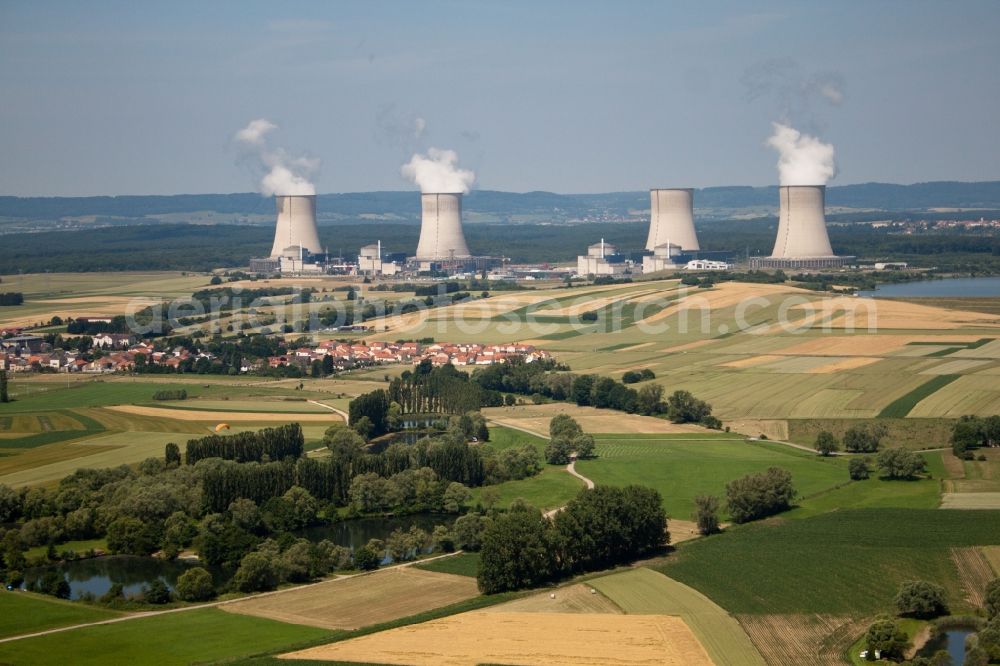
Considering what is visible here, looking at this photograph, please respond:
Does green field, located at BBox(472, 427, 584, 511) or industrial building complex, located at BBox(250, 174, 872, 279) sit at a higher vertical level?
industrial building complex, located at BBox(250, 174, 872, 279)

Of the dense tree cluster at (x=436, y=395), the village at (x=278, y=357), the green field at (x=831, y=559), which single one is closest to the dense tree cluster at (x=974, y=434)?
the green field at (x=831, y=559)

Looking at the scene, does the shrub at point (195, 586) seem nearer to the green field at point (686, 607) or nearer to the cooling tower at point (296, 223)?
the green field at point (686, 607)

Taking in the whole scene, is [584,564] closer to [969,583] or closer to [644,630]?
[644,630]

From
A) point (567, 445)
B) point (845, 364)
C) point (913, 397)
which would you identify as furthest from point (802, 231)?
point (567, 445)

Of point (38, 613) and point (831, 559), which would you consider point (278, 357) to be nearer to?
point (38, 613)

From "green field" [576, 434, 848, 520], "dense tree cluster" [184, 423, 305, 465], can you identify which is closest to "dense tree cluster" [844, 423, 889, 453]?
"green field" [576, 434, 848, 520]

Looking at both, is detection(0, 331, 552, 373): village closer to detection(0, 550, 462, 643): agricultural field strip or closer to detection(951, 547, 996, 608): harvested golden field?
detection(0, 550, 462, 643): agricultural field strip

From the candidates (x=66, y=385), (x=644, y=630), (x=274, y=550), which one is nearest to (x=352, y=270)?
(x=66, y=385)
